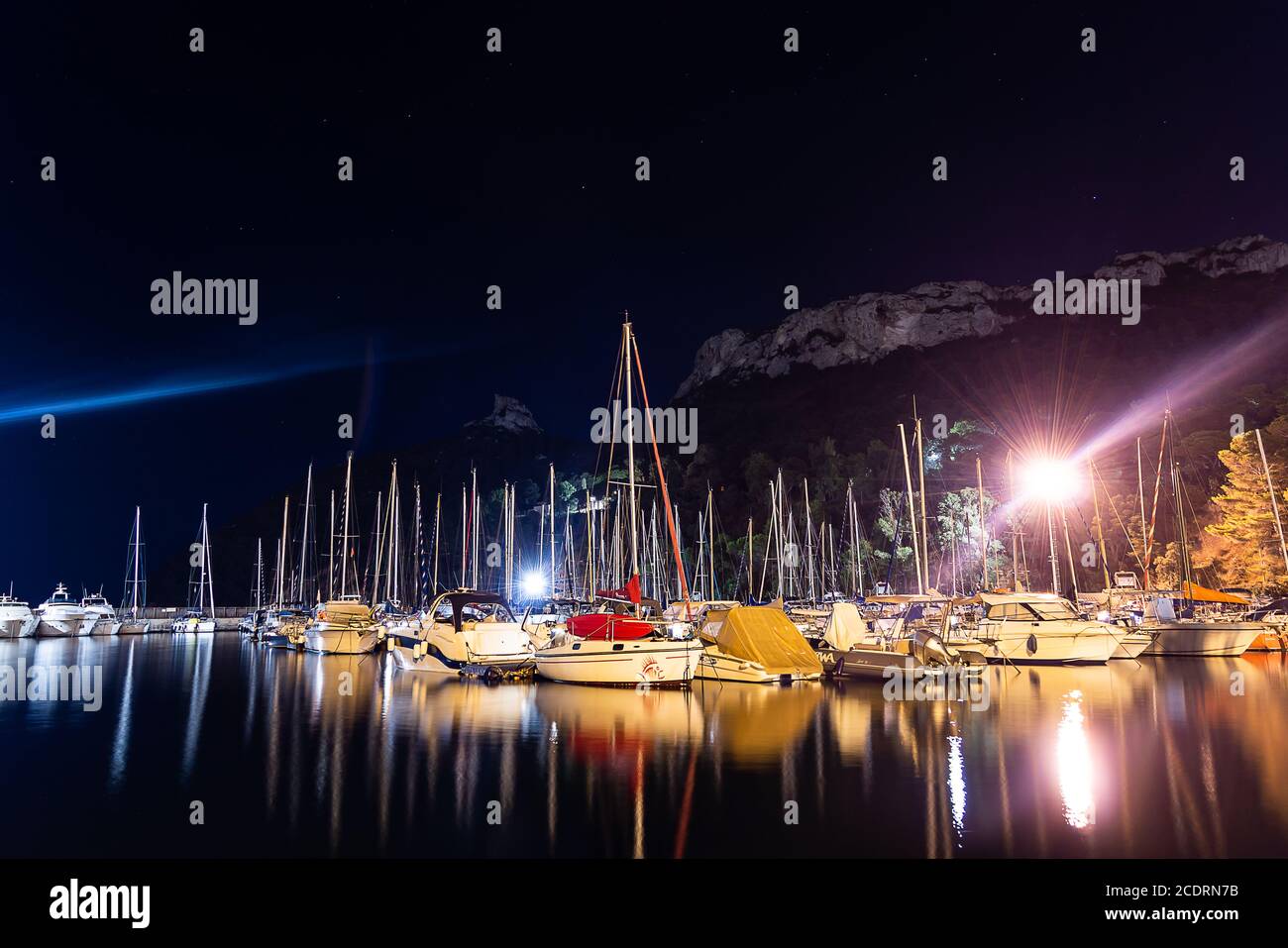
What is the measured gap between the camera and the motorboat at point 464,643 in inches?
1113

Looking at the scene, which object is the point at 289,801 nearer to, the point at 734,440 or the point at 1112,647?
the point at 1112,647

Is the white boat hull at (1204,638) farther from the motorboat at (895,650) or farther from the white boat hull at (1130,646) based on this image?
the motorboat at (895,650)

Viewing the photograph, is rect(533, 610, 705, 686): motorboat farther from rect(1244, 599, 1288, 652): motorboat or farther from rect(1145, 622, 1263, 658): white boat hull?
rect(1244, 599, 1288, 652): motorboat

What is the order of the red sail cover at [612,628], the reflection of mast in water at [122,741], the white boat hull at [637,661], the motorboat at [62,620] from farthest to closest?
the motorboat at [62,620]
the red sail cover at [612,628]
the white boat hull at [637,661]
the reflection of mast in water at [122,741]

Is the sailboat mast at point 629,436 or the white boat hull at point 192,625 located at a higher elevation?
the sailboat mast at point 629,436

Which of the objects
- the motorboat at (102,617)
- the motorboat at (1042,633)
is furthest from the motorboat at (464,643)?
the motorboat at (102,617)

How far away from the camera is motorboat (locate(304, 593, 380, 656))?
4188cm

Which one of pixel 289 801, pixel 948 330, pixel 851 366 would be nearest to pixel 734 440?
pixel 851 366

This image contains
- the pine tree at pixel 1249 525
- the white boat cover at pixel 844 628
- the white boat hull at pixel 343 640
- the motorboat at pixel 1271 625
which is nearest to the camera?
the white boat cover at pixel 844 628

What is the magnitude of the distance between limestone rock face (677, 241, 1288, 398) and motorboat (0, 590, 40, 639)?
482 feet

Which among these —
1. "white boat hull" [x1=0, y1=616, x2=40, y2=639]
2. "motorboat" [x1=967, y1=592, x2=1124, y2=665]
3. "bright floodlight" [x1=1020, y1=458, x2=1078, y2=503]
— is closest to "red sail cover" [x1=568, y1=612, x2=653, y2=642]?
"motorboat" [x1=967, y1=592, x2=1124, y2=665]

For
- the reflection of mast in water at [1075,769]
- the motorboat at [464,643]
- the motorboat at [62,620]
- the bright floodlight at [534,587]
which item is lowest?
the reflection of mast in water at [1075,769]

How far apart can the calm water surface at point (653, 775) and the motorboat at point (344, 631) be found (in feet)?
62.0

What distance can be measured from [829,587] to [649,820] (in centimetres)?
7920
